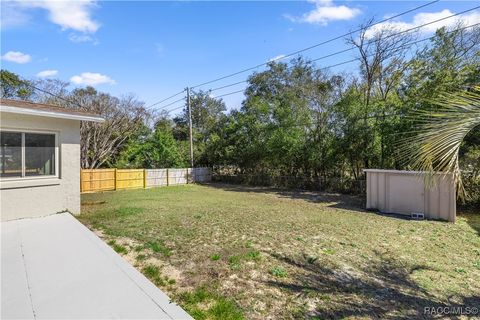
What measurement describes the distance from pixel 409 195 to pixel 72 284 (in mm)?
8676

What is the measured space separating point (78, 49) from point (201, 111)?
53.0ft

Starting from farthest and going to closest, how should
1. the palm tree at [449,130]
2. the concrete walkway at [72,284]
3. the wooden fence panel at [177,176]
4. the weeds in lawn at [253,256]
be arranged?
the wooden fence panel at [177,176] < the weeds in lawn at [253,256] < the concrete walkway at [72,284] < the palm tree at [449,130]

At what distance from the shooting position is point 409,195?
825cm

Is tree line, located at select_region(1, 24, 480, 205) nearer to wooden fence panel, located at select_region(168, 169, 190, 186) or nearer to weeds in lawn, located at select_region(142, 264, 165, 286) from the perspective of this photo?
wooden fence panel, located at select_region(168, 169, 190, 186)

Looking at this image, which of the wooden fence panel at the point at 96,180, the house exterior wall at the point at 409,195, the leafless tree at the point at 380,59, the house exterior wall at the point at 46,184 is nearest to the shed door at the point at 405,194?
the house exterior wall at the point at 409,195

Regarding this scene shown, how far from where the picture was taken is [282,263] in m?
4.05

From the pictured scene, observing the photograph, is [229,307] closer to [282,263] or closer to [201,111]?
[282,263]

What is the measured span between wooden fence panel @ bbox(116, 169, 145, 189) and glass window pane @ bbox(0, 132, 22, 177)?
8989 millimetres

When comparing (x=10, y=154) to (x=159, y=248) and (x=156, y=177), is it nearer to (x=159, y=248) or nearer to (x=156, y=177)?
(x=159, y=248)

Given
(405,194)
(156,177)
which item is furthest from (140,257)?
(156,177)

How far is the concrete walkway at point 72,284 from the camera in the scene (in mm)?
2488

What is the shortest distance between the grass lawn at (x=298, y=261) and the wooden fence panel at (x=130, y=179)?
299 inches

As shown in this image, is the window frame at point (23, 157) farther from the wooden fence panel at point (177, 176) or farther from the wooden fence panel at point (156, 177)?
the wooden fence panel at point (177, 176)

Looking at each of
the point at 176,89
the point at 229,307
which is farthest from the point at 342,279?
the point at 176,89
